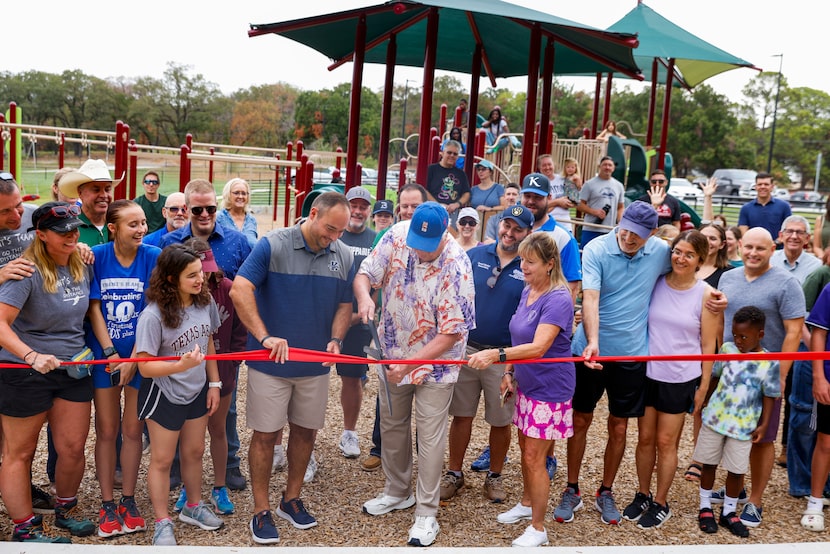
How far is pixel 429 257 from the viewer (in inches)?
172

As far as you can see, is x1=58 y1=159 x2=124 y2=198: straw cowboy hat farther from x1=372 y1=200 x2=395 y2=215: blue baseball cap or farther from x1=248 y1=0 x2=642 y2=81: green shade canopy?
x1=248 y1=0 x2=642 y2=81: green shade canopy

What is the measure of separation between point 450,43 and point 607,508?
8162 millimetres

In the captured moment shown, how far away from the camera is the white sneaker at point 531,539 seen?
4.37 meters

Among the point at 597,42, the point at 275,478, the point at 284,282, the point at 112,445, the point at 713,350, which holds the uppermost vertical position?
the point at 597,42

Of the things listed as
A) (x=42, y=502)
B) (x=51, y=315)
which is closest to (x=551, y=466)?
(x=42, y=502)

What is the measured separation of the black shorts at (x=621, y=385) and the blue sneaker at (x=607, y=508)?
0.57 m

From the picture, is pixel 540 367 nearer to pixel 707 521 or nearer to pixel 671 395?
pixel 671 395

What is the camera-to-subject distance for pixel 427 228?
4238mm

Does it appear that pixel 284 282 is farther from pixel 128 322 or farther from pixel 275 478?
pixel 275 478

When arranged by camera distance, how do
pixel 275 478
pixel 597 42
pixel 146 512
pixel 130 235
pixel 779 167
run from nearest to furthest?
pixel 130 235, pixel 146 512, pixel 275 478, pixel 597 42, pixel 779 167

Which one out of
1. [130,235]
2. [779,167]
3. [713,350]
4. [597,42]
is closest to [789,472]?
[713,350]

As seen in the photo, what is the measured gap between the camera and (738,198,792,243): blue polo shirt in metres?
8.92

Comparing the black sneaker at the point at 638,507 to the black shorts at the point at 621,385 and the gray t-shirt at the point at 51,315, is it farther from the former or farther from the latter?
the gray t-shirt at the point at 51,315

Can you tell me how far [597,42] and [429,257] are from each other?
6.35m
